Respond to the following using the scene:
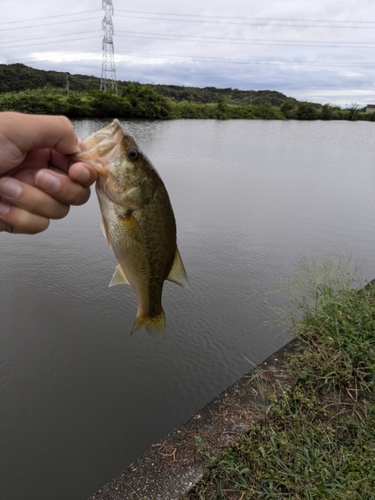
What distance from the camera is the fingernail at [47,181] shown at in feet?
4.45

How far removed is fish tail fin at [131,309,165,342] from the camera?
1.73 m

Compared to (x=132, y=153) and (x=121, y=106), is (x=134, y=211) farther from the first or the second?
(x=121, y=106)

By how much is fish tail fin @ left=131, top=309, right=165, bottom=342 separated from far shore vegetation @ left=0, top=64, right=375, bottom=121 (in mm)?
27948

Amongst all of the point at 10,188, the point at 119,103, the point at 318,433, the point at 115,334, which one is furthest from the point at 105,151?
the point at 119,103

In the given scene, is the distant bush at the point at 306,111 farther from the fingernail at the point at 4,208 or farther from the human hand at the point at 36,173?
the fingernail at the point at 4,208

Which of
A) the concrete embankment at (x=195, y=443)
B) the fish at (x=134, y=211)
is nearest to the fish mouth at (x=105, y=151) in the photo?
the fish at (x=134, y=211)

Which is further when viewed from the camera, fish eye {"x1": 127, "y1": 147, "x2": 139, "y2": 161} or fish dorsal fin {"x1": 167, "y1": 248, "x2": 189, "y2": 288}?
fish dorsal fin {"x1": 167, "y1": 248, "x2": 189, "y2": 288}

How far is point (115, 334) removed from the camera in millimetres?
4379

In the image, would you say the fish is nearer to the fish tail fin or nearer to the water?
the fish tail fin

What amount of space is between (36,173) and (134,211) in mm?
414

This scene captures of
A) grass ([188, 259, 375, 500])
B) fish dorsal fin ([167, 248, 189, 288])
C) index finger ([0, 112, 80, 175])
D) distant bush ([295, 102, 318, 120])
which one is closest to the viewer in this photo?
index finger ([0, 112, 80, 175])

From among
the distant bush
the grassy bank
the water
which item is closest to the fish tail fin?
the water

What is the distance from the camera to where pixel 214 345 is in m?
4.30

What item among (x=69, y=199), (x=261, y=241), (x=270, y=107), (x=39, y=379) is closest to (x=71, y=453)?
(x=39, y=379)
